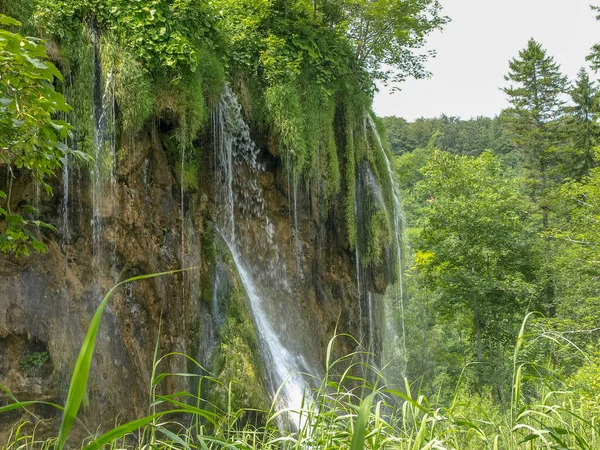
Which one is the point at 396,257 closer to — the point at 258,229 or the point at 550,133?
the point at 258,229

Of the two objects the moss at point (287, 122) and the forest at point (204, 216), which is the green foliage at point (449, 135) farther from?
the moss at point (287, 122)

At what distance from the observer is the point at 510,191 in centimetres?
2175

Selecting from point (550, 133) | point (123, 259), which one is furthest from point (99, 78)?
point (550, 133)

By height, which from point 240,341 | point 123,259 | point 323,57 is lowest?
point 240,341

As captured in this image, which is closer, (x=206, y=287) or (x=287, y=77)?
(x=206, y=287)

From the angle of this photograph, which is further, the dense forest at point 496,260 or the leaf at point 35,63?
the dense forest at point 496,260

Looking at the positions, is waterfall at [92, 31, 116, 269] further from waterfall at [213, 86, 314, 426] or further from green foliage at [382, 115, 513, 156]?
green foliage at [382, 115, 513, 156]

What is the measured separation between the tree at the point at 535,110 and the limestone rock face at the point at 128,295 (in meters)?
21.7

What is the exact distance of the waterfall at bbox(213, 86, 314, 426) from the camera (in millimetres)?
9609

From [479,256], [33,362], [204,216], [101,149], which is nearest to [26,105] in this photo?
[101,149]

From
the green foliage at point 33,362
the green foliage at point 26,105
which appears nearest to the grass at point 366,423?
the green foliage at point 26,105

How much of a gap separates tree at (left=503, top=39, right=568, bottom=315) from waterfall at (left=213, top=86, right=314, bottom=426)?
19370 mm

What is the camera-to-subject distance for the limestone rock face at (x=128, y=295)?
7316mm

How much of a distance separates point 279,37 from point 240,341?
6.26 metres
